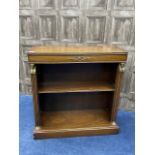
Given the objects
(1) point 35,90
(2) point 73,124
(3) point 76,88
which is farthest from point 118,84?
(1) point 35,90

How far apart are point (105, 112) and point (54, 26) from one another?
1.02 m

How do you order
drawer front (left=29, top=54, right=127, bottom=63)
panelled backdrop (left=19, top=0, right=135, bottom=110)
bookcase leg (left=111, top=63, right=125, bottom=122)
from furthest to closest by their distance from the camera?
panelled backdrop (left=19, top=0, right=135, bottom=110) < bookcase leg (left=111, top=63, right=125, bottom=122) < drawer front (left=29, top=54, right=127, bottom=63)

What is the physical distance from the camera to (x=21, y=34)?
2.01 metres

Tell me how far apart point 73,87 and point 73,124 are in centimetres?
36

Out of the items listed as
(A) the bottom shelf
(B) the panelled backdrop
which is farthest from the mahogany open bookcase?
(B) the panelled backdrop

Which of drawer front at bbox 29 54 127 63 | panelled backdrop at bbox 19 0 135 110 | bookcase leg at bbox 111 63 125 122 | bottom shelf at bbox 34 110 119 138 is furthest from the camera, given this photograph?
panelled backdrop at bbox 19 0 135 110

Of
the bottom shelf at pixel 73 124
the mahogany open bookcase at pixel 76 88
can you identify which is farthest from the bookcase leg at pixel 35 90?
the bottom shelf at pixel 73 124

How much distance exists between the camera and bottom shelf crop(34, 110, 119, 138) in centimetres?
169

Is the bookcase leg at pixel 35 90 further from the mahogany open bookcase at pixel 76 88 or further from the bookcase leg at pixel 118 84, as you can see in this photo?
the bookcase leg at pixel 118 84

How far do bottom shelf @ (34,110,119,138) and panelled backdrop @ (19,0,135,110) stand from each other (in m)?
0.50

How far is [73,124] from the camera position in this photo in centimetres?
177

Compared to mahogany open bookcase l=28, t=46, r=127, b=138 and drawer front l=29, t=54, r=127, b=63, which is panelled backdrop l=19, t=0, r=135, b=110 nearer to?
mahogany open bookcase l=28, t=46, r=127, b=138

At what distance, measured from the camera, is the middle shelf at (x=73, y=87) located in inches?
63.7
